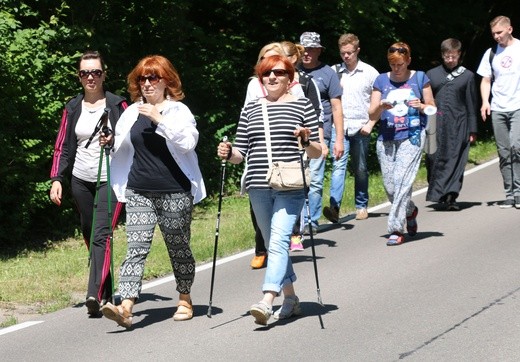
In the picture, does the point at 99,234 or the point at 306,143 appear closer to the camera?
the point at 306,143

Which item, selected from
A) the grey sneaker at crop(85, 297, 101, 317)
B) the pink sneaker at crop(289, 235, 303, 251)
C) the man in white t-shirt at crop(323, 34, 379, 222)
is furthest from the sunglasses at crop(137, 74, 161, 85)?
the man in white t-shirt at crop(323, 34, 379, 222)

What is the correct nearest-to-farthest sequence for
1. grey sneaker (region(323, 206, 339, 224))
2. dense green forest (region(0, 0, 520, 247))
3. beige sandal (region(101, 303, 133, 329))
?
beige sandal (region(101, 303, 133, 329)) → dense green forest (region(0, 0, 520, 247)) → grey sneaker (region(323, 206, 339, 224))

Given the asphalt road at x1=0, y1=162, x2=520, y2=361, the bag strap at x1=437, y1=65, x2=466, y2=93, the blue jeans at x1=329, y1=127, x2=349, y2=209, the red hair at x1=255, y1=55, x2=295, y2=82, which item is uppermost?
the red hair at x1=255, y1=55, x2=295, y2=82

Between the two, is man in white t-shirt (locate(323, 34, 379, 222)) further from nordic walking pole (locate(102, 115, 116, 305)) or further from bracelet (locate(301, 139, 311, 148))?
bracelet (locate(301, 139, 311, 148))

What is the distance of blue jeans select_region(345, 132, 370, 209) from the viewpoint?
47.0ft

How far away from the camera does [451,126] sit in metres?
15.3

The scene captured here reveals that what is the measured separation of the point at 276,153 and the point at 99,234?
5.31ft

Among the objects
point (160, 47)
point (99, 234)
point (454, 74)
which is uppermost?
point (160, 47)

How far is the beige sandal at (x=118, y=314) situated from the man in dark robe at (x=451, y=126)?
6.82 meters

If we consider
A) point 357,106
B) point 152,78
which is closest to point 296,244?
point 357,106

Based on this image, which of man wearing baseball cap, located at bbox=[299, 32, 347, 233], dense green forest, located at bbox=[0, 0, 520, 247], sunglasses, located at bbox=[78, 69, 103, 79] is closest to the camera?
sunglasses, located at bbox=[78, 69, 103, 79]

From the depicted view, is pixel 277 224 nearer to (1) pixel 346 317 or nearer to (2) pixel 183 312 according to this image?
(1) pixel 346 317

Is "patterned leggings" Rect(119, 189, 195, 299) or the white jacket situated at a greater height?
the white jacket

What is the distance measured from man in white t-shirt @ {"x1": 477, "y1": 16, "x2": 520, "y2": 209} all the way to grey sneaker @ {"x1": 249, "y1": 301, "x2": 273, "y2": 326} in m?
6.79
